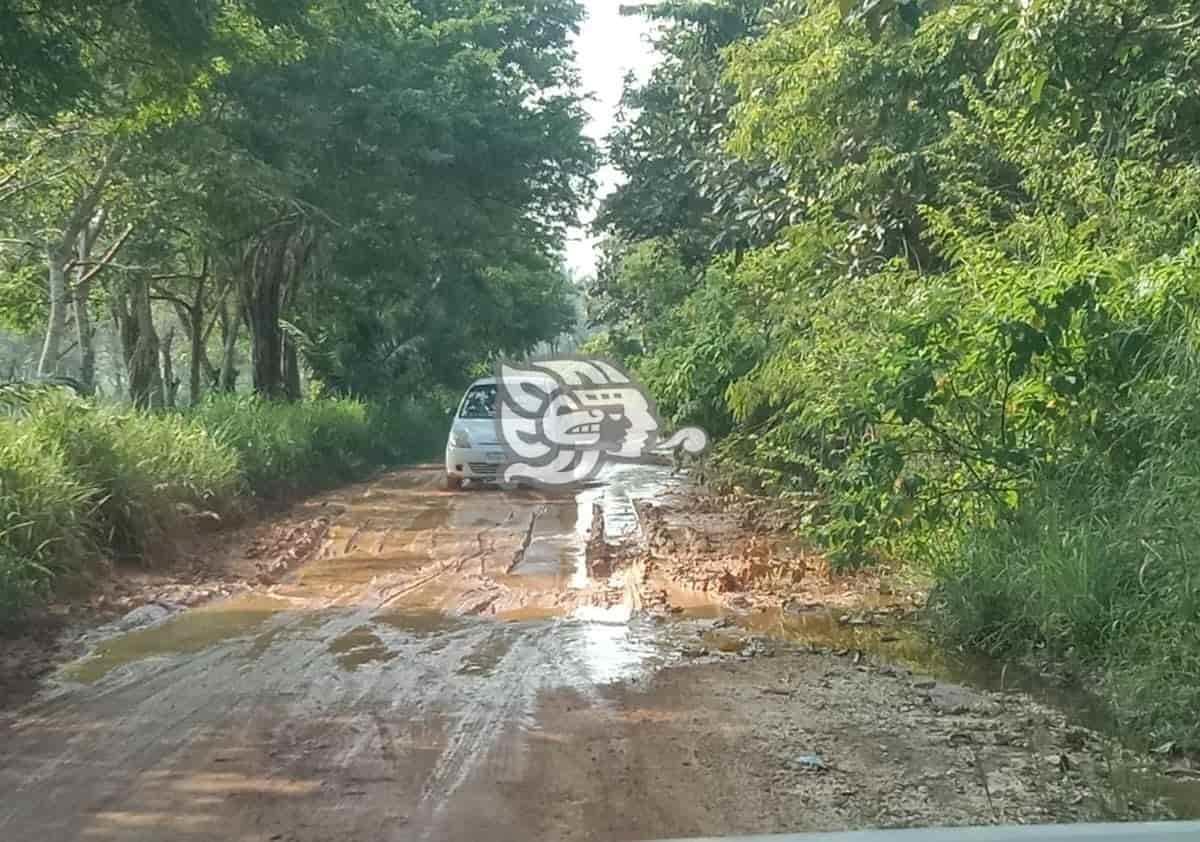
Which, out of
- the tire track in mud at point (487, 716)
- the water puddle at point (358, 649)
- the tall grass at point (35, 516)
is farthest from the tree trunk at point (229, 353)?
the tire track in mud at point (487, 716)

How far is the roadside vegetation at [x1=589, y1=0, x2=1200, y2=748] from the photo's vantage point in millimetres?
6703

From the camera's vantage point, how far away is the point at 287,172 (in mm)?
16500

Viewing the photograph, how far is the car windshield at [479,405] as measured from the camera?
725 inches

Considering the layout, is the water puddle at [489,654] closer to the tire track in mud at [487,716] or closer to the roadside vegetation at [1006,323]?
the tire track in mud at [487,716]

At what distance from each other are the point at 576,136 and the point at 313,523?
12245 mm

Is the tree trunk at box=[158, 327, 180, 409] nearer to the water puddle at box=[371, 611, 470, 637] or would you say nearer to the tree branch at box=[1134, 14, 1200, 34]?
the water puddle at box=[371, 611, 470, 637]

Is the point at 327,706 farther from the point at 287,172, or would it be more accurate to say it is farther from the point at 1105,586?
the point at 287,172

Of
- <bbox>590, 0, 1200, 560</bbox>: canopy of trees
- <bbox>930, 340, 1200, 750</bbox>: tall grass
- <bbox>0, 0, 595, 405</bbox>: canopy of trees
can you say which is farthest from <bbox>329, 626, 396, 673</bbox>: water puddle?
<bbox>0, 0, 595, 405</bbox>: canopy of trees

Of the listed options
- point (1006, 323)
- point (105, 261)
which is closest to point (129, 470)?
point (1006, 323)

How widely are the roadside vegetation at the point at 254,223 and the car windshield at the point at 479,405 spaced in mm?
2534

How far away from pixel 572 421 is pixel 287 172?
264 inches

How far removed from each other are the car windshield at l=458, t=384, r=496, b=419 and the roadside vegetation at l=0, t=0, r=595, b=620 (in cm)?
253

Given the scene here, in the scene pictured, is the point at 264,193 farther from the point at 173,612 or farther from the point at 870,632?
the point at 870,632

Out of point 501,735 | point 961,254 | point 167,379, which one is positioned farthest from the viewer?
point 167,379
